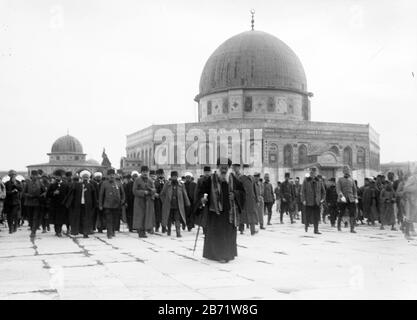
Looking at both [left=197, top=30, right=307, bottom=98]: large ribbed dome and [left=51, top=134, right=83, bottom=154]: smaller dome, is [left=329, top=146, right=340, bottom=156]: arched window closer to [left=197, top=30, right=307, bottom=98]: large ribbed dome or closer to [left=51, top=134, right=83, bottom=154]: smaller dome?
[left=197, top=30, right=307, bottom=98]: large ribbed dome

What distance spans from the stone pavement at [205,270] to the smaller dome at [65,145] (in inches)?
2690

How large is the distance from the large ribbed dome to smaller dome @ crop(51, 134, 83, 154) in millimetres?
33404

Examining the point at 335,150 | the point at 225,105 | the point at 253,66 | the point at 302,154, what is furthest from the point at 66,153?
the point at 335,150

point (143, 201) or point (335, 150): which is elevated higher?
point (335, 150)

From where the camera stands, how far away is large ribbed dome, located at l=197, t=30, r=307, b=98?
4778cm

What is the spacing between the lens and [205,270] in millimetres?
6902

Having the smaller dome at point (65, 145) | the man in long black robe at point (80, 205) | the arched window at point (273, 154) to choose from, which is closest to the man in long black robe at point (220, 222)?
the man in long black robe at point (80, 205)

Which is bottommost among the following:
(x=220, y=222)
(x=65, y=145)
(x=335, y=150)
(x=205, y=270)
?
(x=205, y=270)

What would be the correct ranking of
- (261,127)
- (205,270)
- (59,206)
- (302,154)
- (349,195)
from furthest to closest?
(302,154)
(261,127)
(349,195)
(59,206)
(205,270)

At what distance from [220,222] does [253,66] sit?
41.2 metres

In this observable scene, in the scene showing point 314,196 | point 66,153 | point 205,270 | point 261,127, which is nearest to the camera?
point 205,270

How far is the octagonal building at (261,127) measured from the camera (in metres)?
43.2

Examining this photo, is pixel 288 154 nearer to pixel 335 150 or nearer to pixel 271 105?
pixel 335 150

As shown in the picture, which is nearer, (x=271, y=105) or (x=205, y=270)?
(x=205, y=270)
